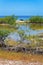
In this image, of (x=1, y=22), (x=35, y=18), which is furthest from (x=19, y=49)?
(x=35, y=18)

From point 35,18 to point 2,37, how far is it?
39.0 metres

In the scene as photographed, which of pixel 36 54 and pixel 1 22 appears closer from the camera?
pixel 36 54

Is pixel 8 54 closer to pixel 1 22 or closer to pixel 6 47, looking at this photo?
pixel 6 47

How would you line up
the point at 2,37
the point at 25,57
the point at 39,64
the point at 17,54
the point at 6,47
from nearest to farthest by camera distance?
1. the point at 39,64
2. the point at 25,57
3. the point at 17,54
4. the point at 6,47
5. the point at 2,37

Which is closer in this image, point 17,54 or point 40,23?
point 17,54

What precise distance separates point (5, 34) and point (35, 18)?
38035mm

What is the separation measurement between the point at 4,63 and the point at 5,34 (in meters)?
6.96

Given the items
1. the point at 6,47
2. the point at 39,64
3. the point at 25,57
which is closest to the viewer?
the point at 39,64

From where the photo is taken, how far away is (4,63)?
10.7 metres

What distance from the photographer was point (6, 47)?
14.5 metres

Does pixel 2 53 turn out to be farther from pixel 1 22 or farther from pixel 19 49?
pixel 1 22

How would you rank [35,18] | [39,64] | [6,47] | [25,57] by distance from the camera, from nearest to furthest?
[39,64] → [25,57] → [6,47] → [35,18]

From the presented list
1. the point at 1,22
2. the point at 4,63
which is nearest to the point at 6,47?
the point at 4,63

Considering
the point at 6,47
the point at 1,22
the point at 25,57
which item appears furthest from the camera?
the point at 1,22
